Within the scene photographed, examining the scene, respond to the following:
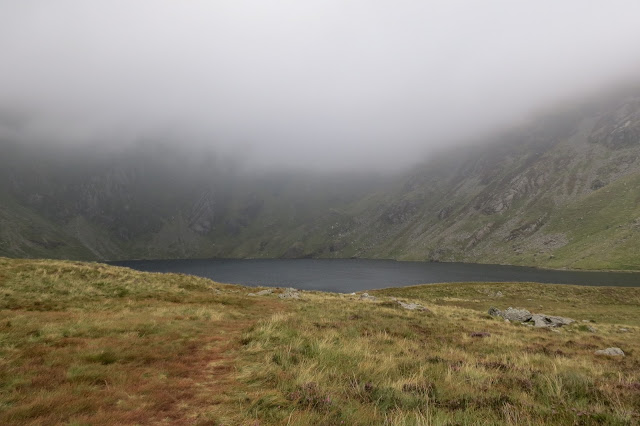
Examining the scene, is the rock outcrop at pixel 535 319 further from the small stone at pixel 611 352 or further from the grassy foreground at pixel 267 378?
the grassy foreground at pixel 267 378

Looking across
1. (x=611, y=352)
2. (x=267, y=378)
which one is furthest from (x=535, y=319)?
(x=267, y=378)

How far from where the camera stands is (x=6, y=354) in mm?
10195

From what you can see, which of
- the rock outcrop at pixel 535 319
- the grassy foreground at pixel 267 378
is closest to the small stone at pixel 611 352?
the grassy foreground at pixel 267 378

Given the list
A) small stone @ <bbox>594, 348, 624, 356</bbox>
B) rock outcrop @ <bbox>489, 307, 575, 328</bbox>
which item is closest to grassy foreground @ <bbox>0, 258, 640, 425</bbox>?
small stone @ <bbox>594, 348, 624, 356</bbox>

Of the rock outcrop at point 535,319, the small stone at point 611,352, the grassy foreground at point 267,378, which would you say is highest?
the grassy foreground at point 267,378

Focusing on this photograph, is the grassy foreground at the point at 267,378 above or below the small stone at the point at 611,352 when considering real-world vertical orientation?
above

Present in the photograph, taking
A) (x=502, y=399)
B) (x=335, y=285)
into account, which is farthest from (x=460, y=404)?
(x=335, y=285)

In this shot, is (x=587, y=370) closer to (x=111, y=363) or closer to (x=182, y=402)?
(x=182, y=402)

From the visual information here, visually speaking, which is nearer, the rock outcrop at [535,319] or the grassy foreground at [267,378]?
the grassy foreground at [267,378]

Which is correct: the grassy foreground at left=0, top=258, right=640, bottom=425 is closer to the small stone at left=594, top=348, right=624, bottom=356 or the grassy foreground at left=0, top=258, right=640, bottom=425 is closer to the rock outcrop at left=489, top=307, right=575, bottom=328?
the small stone at left=594, top=348, right=624, bottom=356

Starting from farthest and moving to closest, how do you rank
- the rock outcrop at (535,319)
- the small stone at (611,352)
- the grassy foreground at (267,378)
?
the rock outcrop at (535,319) < the small stone at (611,352) < the grassy foreground at (267,378)

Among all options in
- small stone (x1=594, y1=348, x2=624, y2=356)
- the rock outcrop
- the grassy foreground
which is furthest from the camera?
the rock outcrop

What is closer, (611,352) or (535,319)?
(611,352)

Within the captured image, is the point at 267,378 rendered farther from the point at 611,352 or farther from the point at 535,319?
the point at 535,319
